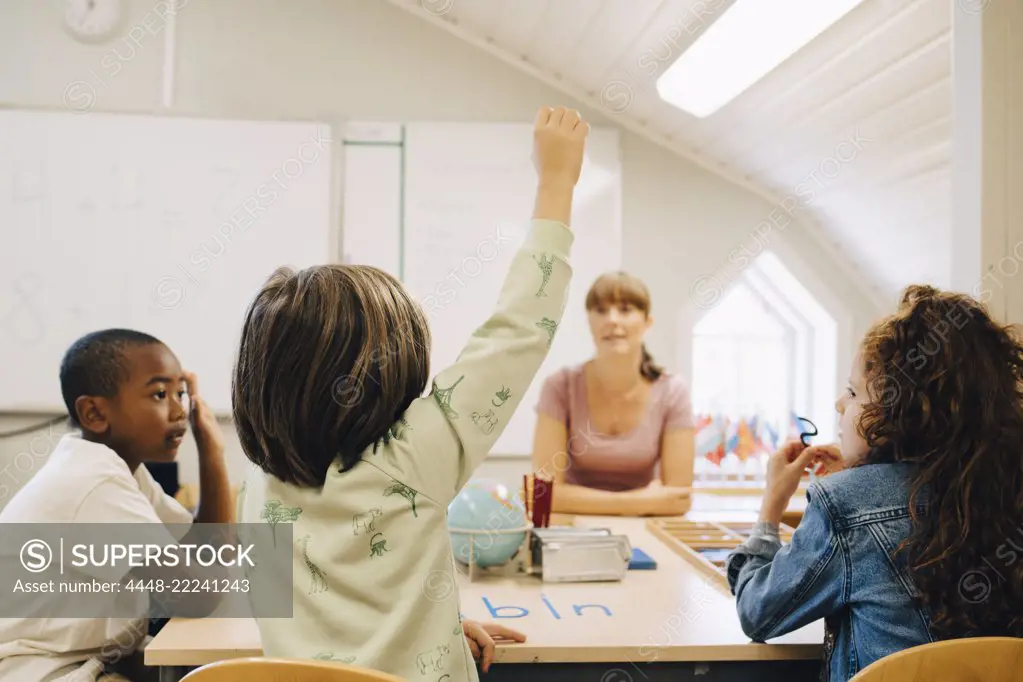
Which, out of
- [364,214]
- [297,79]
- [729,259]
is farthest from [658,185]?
[297,79]

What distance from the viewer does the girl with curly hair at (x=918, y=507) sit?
1021 mm

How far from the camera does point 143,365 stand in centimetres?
154

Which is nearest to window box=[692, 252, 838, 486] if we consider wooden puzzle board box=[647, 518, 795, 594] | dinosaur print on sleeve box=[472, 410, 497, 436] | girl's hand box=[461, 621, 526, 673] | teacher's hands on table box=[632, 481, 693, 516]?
teacher's hands on table box=[632, 481, 693, 516]

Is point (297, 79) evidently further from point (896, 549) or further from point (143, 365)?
point (896, 549)

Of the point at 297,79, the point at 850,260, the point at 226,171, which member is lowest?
the point at 850,260

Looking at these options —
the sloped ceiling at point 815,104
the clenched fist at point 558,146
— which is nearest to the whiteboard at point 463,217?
the sloped ceiling at point 815,104

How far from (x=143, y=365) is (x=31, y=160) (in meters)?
2.44

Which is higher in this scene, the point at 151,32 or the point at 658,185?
the point at 151,32

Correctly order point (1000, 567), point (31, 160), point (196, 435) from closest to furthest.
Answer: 1. point (1000, 567)
2. point (196, 435)
3. point (31, 160)

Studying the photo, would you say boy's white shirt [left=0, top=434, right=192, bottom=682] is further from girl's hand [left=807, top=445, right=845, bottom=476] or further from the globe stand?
girl's hand [left=807, top=445, right=845, bottom=476]

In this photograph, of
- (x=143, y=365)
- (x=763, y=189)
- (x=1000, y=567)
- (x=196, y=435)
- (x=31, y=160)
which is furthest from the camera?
(x=763, y=189)

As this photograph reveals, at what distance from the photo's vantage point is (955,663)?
0.84 meters

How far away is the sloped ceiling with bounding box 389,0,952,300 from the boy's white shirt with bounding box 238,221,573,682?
5.36 feet

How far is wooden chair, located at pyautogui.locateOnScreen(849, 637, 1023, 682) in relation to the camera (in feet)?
2.73
